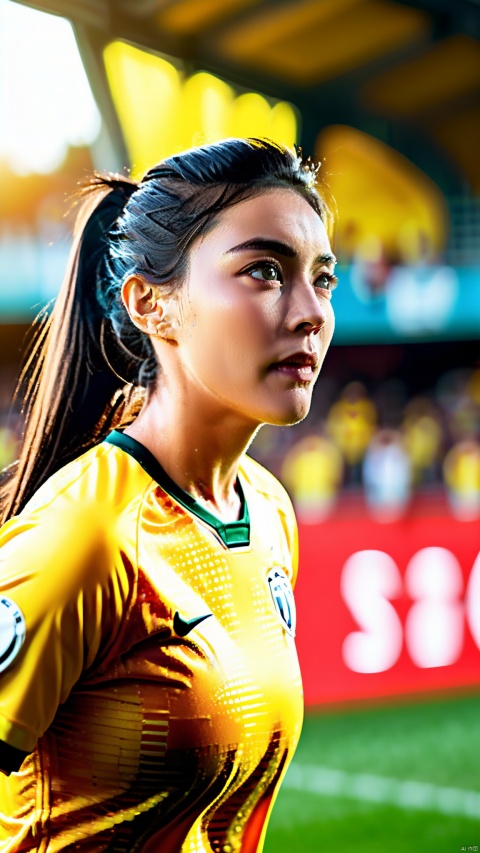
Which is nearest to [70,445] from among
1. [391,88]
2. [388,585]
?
[388,585]

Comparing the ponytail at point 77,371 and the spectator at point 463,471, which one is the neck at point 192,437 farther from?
the spectator at point 463,471

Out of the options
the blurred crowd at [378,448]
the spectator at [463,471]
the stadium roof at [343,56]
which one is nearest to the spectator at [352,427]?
the blurred crowd at [378,448]

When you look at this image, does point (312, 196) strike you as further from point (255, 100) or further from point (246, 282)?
point (255, 100)

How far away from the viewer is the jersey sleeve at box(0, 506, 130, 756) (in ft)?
3.74

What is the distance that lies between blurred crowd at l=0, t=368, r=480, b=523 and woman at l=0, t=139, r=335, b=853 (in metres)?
5.96

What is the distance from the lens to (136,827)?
4.06 feet

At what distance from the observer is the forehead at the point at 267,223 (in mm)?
1263

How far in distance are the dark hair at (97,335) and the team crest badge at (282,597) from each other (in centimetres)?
28

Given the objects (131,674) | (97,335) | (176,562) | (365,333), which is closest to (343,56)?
(365,333)

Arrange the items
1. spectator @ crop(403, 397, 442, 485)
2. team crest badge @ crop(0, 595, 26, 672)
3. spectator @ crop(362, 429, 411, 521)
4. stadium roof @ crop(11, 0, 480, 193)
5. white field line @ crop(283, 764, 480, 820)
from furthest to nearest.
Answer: stadium roof @ crop(11, 0, 480, 193)
spectator @ crop(403, 397, 442, 485)
spectator @ crop(362, 429, 411, 521)
white field line @ crop(283, 764, 480, 820)
team crest badge @ crop(0, 595, 26, 672)

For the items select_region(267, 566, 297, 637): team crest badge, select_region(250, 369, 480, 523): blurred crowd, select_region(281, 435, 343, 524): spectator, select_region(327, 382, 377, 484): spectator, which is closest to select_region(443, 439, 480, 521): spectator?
select_region(250, 369, 480, 523): blurred crowd

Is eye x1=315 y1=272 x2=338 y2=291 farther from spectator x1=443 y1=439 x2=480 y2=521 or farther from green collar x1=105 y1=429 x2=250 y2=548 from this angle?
spectator x1=443 y1=439 x2=480 y2=521

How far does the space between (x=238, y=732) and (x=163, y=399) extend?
0.39 m

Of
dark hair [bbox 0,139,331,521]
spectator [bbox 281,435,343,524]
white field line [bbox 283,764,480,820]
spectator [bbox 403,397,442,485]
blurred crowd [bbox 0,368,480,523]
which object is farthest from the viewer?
spectator [bbox 403,397,442,485]
